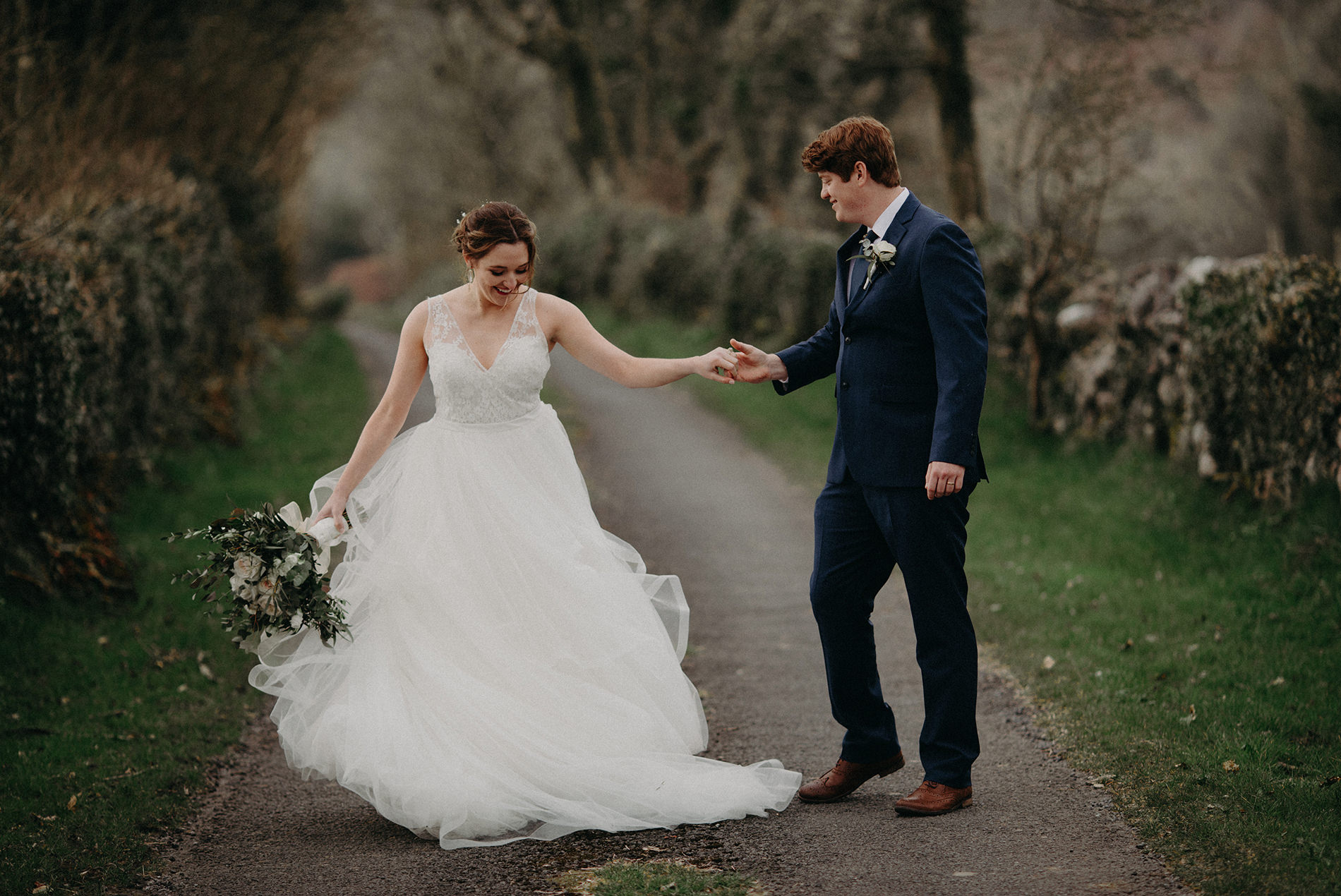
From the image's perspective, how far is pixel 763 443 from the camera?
1306 centimetres

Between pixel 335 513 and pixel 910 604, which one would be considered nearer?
pixel 910 604

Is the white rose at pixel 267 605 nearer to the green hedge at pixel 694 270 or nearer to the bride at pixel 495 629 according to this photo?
the bride at pixel 495 629

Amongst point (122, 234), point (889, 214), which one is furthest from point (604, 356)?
point (122, 234)

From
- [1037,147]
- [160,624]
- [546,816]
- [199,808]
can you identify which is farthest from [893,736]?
[1037,147]

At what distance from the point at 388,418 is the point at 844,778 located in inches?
91.2

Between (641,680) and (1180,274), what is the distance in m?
7.24

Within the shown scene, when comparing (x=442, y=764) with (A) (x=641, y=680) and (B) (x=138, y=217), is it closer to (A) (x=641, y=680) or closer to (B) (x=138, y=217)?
(A) (x=641, y=680)

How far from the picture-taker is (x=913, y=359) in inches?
165

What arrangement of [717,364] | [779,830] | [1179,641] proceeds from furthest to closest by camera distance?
1. [1179,641]
2. [717,364]
3. [779,830]

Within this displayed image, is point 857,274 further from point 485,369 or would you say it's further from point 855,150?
point 485,369

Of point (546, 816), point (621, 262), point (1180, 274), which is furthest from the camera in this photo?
point (621, 262)

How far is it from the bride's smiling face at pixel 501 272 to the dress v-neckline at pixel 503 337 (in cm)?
5

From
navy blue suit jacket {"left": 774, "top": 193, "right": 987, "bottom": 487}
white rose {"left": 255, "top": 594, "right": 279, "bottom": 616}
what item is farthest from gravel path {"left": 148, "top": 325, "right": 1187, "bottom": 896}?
navy blue suit jacket {"left": 774, "top": 193, "right": 987, "bottom": 487}

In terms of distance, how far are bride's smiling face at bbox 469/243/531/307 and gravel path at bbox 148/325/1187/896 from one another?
2110 millimetres
